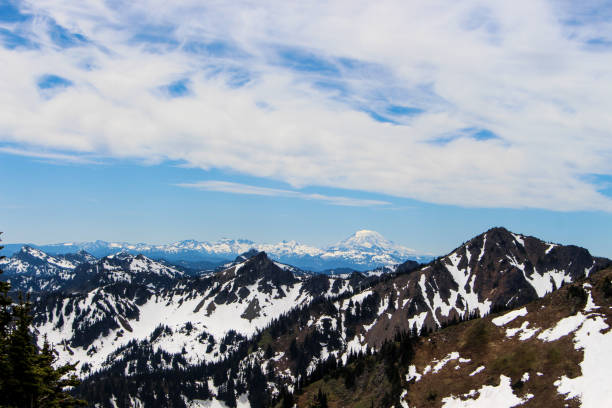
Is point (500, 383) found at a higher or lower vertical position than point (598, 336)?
lower

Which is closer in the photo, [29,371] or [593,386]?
[29,371]

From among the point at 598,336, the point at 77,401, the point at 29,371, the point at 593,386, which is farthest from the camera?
the point at 598,336

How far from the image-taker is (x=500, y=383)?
97625 mm

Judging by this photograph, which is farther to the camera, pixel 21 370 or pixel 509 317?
pixel 509 317

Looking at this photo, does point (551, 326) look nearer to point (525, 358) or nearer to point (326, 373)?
point (525, 358)

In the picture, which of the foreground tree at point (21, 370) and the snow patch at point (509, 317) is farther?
the snow patch at point (509, 317)

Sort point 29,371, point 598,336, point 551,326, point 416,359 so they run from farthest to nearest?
point 416,359 → point 551,326 → point 598,336 → point 29,371

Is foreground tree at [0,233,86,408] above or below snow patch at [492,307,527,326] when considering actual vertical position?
above

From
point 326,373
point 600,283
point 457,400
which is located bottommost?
point 326,373

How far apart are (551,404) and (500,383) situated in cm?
1443

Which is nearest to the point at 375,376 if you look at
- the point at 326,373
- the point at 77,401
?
the point at 326,373

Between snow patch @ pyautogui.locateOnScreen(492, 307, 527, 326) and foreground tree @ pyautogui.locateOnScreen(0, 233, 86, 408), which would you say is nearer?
foreground tree @ pyautogui.locateOnScreen(0, 233, 86, 408)

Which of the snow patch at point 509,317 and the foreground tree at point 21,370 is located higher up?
the foreground tree at point 21,370

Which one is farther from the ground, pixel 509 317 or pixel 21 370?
pixel 21 370
